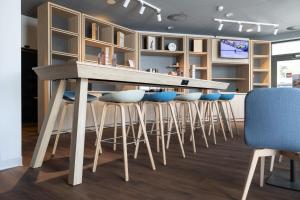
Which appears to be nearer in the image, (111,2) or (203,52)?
(111,2)

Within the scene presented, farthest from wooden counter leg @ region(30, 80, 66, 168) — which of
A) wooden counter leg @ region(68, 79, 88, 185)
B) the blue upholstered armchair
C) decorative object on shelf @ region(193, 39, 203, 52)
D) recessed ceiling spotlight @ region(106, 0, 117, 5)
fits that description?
decorative object on shelf @ region(193, 39, 203, 52)

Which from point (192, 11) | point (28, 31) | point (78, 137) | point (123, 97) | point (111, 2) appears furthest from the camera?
point (28, 31)

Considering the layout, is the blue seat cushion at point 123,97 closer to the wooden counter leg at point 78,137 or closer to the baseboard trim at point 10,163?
the wooden counter leg at point 78,137

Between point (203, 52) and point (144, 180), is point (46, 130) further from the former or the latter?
point (203, 52)

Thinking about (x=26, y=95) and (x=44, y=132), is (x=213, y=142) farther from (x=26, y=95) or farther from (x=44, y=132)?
(x=26, y=95)

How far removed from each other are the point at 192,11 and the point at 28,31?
3.49m

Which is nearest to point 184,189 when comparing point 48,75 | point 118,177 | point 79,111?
point 118,177

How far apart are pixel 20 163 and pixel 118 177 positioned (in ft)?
3.26

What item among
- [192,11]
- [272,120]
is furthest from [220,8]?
[272,120]

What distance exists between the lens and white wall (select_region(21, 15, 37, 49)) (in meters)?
4.98

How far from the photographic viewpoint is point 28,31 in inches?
200

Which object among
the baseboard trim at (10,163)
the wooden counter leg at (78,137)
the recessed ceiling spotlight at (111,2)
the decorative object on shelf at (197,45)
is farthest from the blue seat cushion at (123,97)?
the decorative object on shelf at (197,45)

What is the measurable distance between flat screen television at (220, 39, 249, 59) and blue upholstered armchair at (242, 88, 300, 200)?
5.28m

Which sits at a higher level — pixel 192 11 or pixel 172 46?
pixel 192 11
